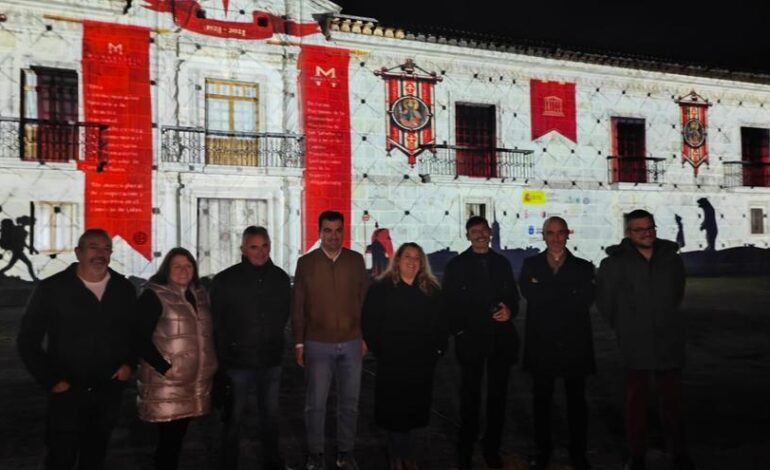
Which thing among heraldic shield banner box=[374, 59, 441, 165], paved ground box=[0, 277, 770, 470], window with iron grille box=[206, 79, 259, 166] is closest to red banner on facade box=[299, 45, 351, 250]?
heraldic shield banner box=[374, 59, 441, 165]

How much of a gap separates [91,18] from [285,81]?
5262 millimetres

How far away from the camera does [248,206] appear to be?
53.4ft

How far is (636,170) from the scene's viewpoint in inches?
807

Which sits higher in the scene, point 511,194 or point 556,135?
point 556,135

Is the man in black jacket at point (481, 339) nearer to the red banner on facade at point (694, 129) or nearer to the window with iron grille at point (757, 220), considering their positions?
the red banner on facade at point (694, 129)

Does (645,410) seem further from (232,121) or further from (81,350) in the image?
(232,121)

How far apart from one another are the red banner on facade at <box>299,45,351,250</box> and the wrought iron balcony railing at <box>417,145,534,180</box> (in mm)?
2719

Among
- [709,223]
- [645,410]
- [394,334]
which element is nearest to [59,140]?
[394,334]

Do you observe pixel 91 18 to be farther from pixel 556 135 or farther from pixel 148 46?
pixel 556 135

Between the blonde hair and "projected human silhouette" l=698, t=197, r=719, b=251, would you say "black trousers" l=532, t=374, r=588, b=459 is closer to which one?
the blonde hair

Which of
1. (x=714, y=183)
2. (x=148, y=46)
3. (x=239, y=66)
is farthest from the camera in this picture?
(x=714, y=183)

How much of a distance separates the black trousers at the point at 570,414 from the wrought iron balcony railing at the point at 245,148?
13.1 meters

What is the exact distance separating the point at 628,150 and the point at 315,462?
19939 mm

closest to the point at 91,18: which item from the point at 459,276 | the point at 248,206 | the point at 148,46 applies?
the point at 148,46
